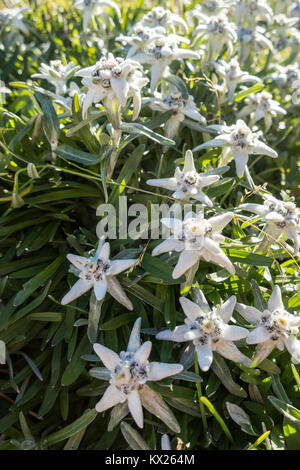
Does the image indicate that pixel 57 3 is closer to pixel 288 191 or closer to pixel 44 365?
pixel 288 191

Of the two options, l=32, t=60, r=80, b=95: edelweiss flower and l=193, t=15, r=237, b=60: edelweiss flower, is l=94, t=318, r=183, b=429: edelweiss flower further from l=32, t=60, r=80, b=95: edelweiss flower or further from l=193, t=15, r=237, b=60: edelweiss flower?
l=193, t=15, r=237, b=60: edelweiss flower

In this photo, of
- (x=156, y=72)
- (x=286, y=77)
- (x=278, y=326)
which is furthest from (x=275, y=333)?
(x=286, y=77)

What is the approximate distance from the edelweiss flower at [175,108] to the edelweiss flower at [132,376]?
775 mm

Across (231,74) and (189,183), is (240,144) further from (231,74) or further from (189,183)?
(231,74)

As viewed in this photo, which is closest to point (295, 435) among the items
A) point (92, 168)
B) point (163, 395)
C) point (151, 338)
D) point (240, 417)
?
point (240, 417)

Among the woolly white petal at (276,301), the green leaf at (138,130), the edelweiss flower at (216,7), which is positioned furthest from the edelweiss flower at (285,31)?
the woolly white petal at (276,301)

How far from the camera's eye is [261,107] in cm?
179

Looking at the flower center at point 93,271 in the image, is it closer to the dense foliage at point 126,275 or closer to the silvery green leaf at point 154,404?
the dense foliage at point 126,275

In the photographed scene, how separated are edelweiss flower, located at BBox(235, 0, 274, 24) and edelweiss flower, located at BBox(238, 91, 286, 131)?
A: 479mm

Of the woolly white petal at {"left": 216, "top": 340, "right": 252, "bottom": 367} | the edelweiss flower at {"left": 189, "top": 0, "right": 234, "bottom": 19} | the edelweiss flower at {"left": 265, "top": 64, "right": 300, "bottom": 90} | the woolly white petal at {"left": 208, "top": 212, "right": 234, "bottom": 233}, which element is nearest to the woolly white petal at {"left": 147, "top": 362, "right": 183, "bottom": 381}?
the woolly white petal at {"left": 216, "top": 340, "right": 252, "bottom": 367}

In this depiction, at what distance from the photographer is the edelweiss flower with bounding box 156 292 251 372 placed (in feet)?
3.85

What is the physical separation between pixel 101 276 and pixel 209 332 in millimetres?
312

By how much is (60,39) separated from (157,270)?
1717mm
